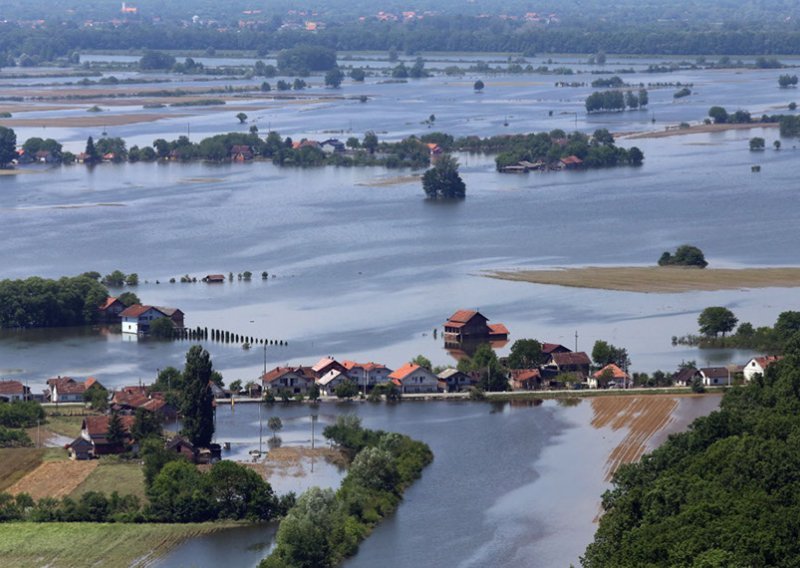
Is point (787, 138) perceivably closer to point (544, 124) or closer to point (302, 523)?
point (544, 124)

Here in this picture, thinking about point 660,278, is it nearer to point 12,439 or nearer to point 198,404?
point 198,404

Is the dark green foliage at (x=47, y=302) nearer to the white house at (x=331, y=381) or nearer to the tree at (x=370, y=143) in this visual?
the white house at (x=331, y=381)

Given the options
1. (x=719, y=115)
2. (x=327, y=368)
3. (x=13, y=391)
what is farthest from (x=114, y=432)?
(x=719, y=115)

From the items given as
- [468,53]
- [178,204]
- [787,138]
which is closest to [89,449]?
[178,204]

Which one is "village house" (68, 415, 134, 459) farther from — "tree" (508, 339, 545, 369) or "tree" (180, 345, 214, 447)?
"tree" (508, 339, 545, 369)

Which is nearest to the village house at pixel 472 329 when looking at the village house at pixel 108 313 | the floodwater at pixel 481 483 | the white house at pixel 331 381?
the white house at pixel 331 381
